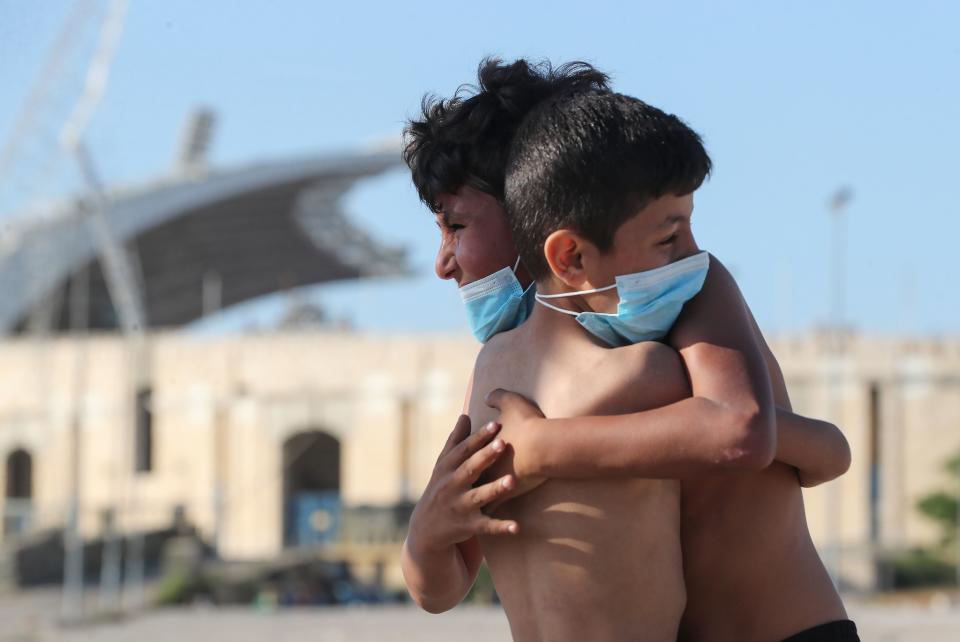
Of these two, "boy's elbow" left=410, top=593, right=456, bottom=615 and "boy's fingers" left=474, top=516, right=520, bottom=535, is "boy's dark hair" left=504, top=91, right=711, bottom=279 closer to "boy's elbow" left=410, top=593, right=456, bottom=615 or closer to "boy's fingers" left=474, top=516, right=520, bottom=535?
"boy's fingers" left=474, top=516, right=520, bottom=535

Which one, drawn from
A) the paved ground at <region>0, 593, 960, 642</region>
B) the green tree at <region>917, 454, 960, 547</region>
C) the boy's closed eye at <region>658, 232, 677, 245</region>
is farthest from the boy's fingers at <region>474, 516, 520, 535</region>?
the green tree at <region>917, 454, 960, 547</region>

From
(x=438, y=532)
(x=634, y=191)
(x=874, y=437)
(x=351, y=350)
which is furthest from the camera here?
(x=351, y=350)

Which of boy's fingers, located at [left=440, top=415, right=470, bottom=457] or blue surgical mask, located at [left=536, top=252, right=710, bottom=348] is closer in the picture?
blue surgical mask, located at [left=536, top=252, right=710, bottom=348]

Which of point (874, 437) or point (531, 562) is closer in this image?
point (531, 562)

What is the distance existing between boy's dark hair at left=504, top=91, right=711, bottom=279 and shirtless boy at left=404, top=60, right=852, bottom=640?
0.31 ft

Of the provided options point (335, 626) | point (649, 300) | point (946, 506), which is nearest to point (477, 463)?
point (649, 300)

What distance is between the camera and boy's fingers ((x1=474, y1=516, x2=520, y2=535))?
191 centimetres

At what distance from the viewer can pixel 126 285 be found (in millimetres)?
33969

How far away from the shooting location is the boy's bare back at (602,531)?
185cm

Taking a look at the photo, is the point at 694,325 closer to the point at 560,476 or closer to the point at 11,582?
the point at 560,476

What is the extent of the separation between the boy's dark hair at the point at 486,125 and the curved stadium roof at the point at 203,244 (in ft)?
126

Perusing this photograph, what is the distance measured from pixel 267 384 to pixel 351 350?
2.17m

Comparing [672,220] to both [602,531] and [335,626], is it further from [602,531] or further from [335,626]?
[335,626]

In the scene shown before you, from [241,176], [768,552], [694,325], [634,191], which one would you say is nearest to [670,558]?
[768,552]
